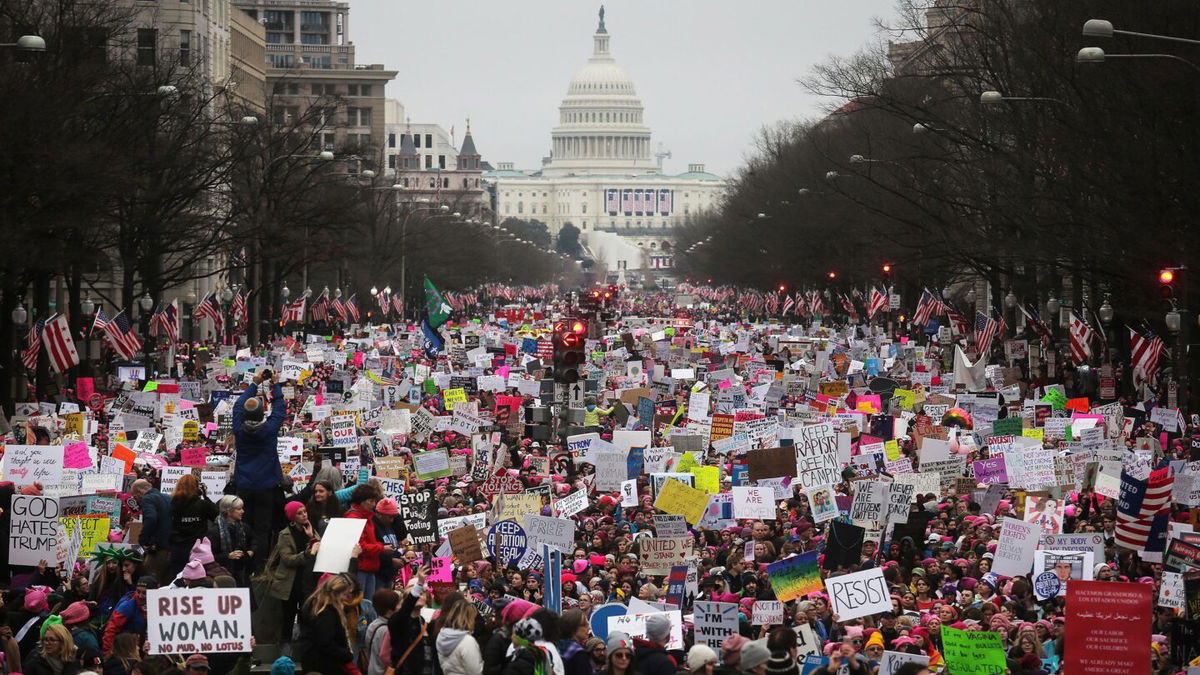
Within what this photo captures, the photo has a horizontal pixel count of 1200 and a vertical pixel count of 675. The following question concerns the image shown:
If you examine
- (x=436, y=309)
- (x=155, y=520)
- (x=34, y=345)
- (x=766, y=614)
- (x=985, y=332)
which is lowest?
(x=766, y=614)

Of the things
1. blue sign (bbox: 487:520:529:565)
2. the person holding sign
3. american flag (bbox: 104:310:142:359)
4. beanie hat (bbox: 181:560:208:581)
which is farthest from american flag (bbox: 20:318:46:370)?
beanie hat (bbox: 181:560:208:581)

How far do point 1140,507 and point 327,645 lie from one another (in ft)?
26.8

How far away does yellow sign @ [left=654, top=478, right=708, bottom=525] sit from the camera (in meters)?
20.3

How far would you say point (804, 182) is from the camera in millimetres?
90250

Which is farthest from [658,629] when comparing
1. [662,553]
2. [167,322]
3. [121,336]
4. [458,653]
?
[167,322]

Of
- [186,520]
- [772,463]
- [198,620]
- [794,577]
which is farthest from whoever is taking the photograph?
[772,463]

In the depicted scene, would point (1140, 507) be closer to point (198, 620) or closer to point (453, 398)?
point (198, 620)

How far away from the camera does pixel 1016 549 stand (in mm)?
18266

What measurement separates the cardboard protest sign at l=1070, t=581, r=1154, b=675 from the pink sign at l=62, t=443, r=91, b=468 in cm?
1098

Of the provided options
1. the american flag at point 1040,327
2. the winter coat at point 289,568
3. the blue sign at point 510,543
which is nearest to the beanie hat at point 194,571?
the winter coat at point 289,568

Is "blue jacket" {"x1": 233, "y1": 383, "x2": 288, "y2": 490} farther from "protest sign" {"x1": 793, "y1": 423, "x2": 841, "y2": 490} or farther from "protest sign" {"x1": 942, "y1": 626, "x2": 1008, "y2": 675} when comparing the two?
"protest sign" {"x1": 942, "y1": 626, "x2": 1008, "y2": 675}

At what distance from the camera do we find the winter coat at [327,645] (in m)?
13.5

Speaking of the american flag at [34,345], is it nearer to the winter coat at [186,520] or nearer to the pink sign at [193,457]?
the pink sign at [193,457]

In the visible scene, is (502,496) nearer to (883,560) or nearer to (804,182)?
(883,560)
